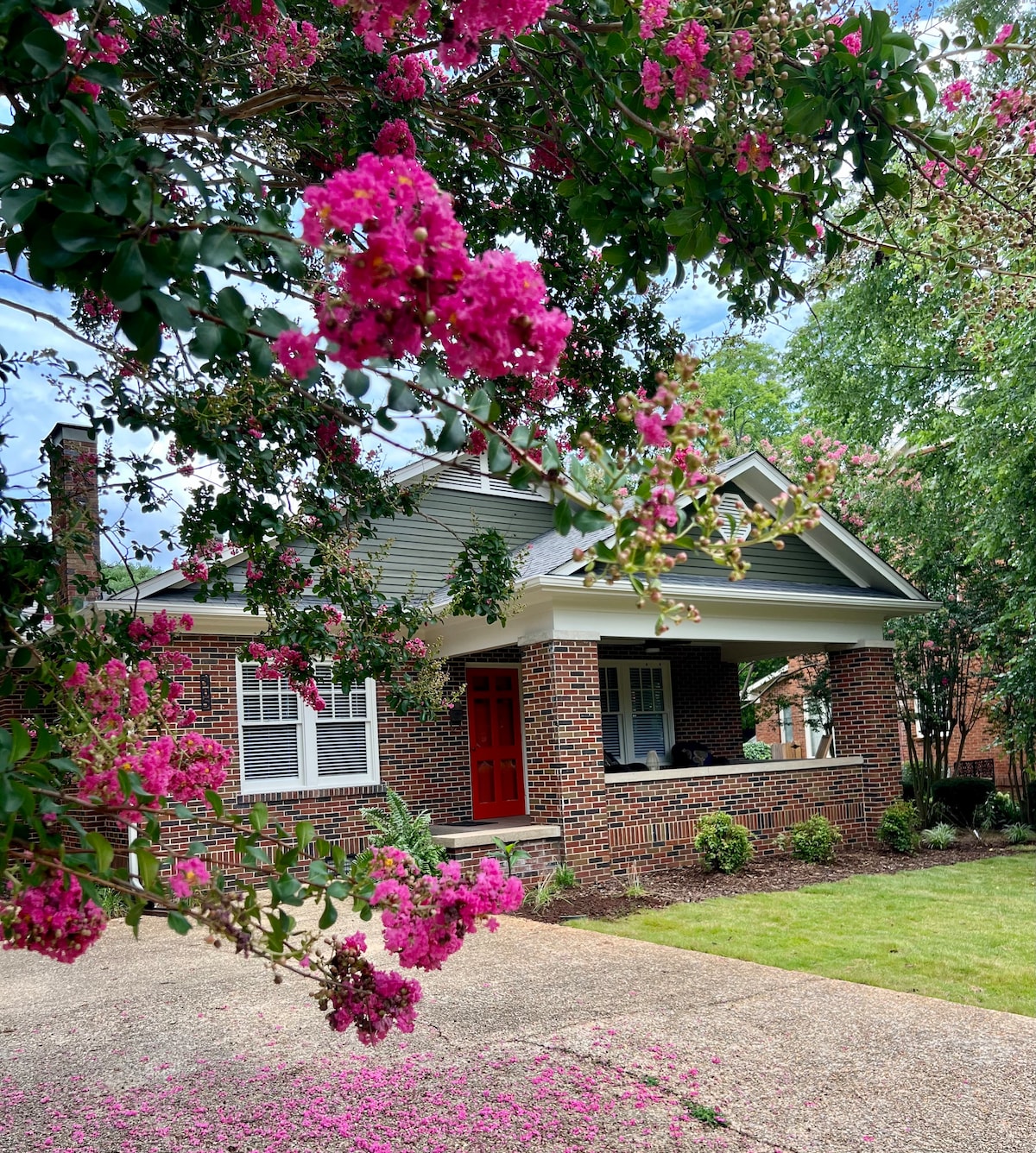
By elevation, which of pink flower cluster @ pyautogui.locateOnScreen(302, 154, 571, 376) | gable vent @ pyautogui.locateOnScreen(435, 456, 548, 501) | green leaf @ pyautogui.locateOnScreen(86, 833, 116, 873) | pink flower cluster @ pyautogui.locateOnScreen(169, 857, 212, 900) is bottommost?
pink flower cluster @ pyautogui.locateOnScreen(169, 857, 212, 900)

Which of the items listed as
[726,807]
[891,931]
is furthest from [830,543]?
[891,931]

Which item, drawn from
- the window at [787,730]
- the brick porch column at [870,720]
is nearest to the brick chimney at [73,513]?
the brick porch column at [870,720]

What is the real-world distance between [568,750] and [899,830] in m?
5.05

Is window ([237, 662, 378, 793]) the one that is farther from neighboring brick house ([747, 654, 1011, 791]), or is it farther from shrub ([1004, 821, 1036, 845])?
shrub ([1004, 821, 1036, 845])

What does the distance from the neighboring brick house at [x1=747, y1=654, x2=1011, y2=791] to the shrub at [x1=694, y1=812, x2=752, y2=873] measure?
3538 mm

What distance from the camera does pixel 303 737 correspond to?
11.8 m

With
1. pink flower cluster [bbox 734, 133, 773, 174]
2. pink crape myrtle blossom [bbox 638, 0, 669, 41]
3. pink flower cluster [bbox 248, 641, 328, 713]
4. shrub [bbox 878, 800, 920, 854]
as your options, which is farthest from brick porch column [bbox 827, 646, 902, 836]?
pink crape myrtle blossom [bbox 638, 0, 669, 41]

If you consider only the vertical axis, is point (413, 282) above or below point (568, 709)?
above

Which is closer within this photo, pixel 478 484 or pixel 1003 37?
pixel 1003 37

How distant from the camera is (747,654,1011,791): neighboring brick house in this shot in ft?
60.4

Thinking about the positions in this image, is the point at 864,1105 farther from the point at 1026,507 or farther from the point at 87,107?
the point at 1026,507

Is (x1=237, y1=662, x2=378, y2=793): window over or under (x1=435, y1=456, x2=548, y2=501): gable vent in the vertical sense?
under

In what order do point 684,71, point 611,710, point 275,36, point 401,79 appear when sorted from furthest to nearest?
point 611,710 < point 401,79 < point 275,36 < point 684,71

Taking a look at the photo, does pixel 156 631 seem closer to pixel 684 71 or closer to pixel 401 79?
pixel 401 79
